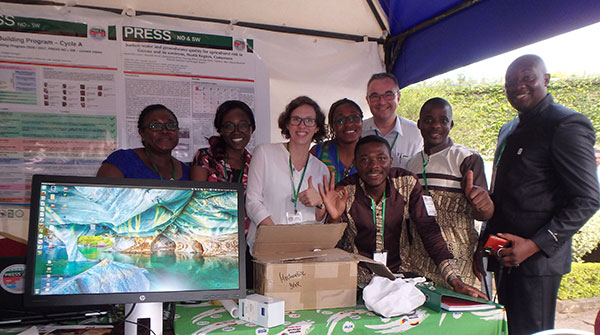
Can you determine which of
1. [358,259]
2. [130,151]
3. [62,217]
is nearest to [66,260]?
[62,217]

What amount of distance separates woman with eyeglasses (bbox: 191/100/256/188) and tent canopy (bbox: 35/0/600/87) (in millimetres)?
929

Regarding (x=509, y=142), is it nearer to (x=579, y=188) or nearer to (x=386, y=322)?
(x=579, y=188)

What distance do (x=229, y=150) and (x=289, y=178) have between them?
0.51m

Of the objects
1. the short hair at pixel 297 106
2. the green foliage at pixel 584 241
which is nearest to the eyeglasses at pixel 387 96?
the short hair at pixel 297 106

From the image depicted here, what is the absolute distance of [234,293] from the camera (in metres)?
1.38

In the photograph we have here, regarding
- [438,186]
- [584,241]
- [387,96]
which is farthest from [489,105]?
[438,186]

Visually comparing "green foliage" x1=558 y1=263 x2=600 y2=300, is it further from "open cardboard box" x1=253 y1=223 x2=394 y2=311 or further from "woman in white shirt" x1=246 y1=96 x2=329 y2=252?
"open cardboard box" x1=253 y1=223 x2=394 y2=311

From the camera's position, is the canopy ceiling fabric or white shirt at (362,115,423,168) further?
white shirt at (362,115,423,168)

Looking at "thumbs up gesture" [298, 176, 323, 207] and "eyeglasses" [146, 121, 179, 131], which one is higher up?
"eyeglasses" [146, 121, 179, 131]

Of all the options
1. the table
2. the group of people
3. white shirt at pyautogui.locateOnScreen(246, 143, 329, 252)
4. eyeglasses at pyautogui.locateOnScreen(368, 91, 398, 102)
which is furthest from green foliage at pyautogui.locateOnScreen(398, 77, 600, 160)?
the table

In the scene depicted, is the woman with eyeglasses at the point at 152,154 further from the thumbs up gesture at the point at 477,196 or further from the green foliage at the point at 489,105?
the green foliage at the point at 489,105

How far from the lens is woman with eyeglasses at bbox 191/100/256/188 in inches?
102

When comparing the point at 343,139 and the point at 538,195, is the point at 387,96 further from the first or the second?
the point at 538,195

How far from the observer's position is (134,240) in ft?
4.34
